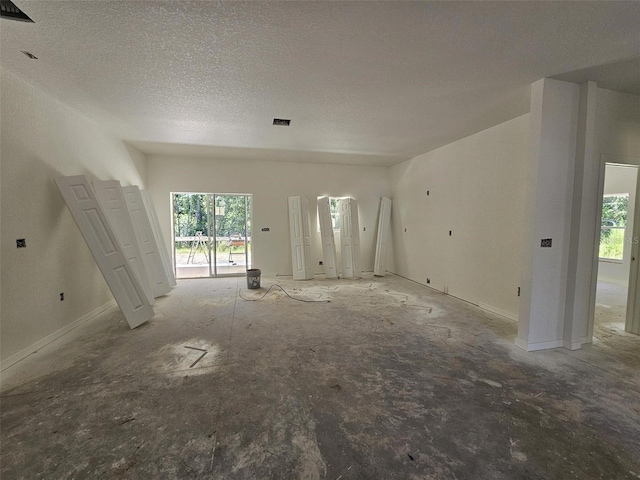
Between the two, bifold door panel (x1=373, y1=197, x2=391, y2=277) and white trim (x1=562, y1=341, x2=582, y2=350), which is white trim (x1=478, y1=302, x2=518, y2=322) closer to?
white trim (x1=562, y1=341, x2=582, y2=350)

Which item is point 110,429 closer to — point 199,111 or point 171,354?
point 171,354

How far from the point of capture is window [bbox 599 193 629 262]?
6.31m

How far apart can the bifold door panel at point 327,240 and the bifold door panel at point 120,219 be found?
3774mm

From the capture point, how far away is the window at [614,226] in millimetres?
6309

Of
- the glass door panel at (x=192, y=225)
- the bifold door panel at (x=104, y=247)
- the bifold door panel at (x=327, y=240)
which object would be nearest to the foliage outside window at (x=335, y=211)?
the bifold door panel at (x=327, y=240)

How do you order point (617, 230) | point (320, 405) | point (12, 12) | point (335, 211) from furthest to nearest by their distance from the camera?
point (335, 211) < point (617, 230) < point (320, 405) < point (12, 12)

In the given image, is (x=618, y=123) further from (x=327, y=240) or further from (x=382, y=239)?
(x=327, y=240)

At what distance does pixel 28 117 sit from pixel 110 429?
3290mm

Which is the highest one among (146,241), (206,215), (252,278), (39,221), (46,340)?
(206,215)

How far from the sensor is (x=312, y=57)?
242 cm

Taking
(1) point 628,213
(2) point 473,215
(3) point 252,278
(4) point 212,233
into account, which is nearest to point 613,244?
(1) point 628,213

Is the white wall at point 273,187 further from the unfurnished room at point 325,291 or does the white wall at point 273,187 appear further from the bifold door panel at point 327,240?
the unfurnished room at point 325,291

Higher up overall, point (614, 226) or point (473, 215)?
point (473, 215)

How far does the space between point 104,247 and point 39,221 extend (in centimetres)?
67
